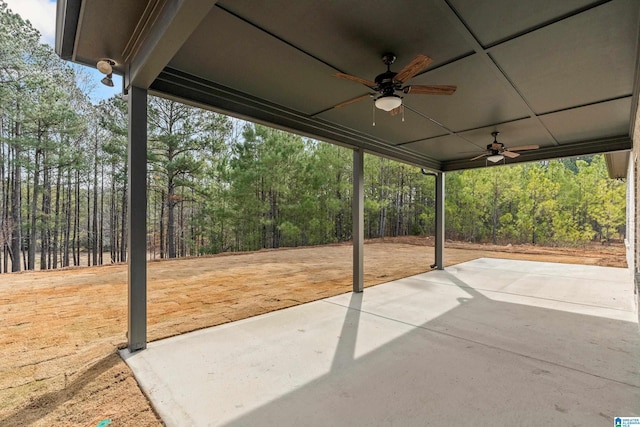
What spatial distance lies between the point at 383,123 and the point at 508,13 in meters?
2.43

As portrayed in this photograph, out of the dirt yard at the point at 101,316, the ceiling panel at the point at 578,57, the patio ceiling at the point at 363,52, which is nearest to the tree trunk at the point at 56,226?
the dirt yard at the point at 101,316

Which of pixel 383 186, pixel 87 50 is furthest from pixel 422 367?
pixel 383 186

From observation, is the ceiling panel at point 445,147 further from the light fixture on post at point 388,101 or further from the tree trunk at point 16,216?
the tree trunk at point 16,216

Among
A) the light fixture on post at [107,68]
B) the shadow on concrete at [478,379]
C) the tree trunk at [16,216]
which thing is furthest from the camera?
the tree trunk at [16,216]

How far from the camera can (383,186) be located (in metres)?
16.4

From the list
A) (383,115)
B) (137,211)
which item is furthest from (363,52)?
(137,211)

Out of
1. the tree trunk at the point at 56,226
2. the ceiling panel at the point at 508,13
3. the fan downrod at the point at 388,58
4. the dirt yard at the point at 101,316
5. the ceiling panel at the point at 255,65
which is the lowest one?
the dirt yard at the point at 101,316

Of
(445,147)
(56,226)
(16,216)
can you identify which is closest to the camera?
(445,147)

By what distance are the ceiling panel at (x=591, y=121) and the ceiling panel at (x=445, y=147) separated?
1.26 m

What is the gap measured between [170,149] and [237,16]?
10605 millimetres

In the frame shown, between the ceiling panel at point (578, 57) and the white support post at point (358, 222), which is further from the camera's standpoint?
the white support post at point (358, 222)

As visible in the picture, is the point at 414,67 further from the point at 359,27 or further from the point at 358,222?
the point at 358,222

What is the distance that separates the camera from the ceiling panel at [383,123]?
Answer: 377cm

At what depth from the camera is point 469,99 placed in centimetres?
333
